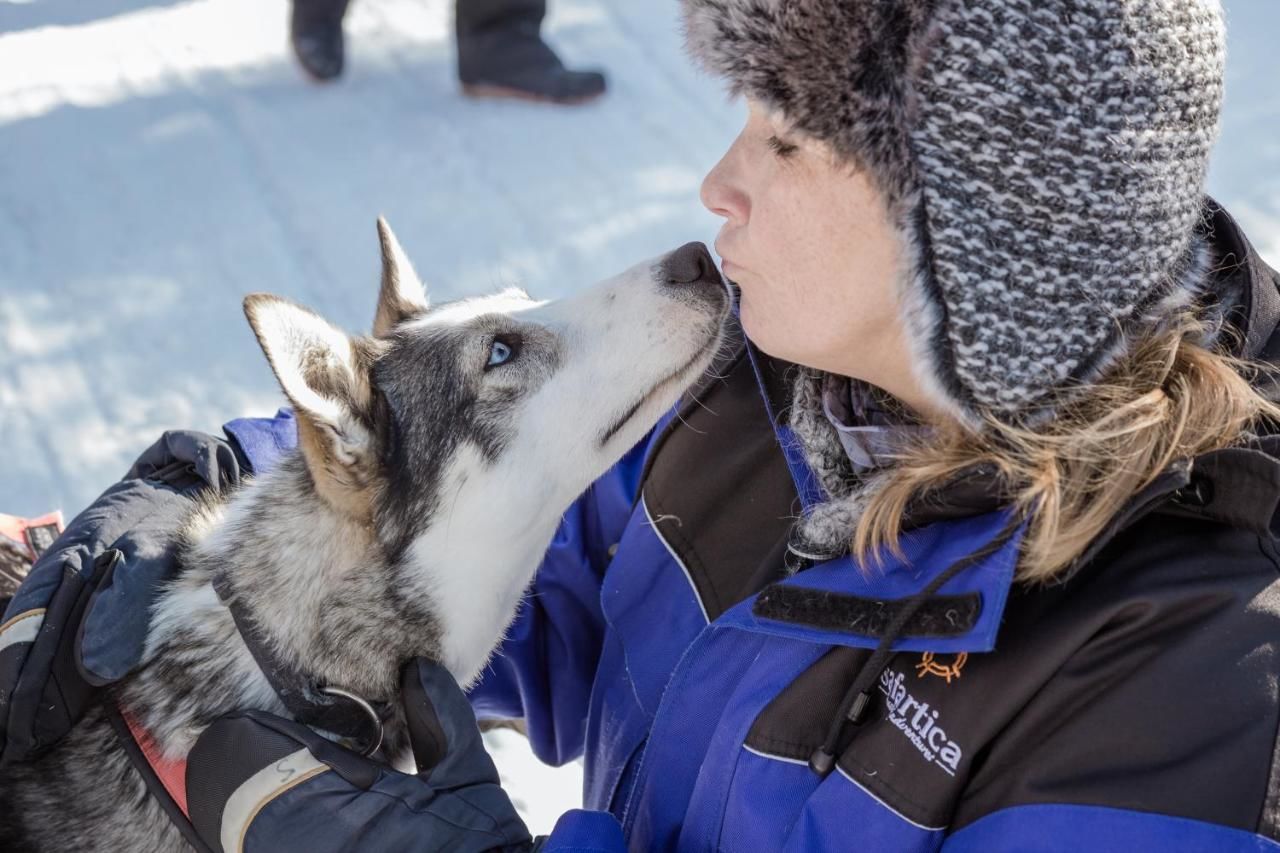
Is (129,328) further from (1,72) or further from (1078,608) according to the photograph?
(1078,608)

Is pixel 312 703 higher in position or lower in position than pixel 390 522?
lower

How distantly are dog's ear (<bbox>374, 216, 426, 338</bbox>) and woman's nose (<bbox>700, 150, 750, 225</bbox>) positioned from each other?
85cm

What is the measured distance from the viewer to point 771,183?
1536mm

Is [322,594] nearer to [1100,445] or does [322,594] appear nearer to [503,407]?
[503,407]

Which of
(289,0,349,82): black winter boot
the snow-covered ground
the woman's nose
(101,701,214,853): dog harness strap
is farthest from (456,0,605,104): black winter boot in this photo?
(101,701,214,853): dog harness strap

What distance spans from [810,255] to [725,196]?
18cm

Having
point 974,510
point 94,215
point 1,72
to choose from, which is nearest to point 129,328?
point 94,215

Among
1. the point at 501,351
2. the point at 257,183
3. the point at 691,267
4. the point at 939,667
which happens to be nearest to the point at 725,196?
the point at 691,267

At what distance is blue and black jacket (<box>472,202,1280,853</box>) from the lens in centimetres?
124

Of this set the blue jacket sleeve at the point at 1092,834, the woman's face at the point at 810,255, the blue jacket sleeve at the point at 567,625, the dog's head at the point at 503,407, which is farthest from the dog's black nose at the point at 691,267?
the blue jacket sleeve at the point at 1092,834

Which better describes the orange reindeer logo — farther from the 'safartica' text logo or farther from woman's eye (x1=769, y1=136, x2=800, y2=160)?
woman's eye (x1=769, y1=136, x2=800, y2=160)

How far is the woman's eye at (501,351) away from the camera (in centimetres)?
204

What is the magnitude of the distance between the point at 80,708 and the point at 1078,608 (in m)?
1.59

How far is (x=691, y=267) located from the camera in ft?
6.54
